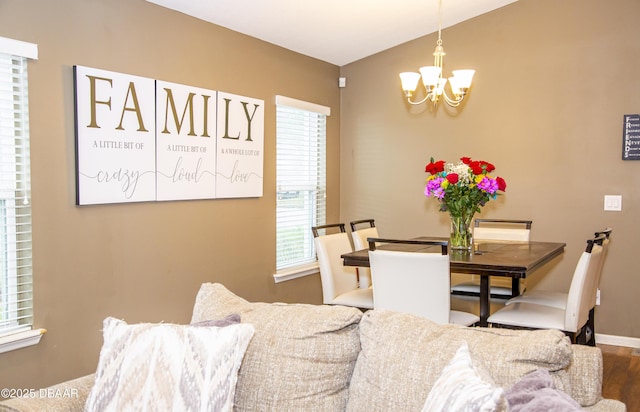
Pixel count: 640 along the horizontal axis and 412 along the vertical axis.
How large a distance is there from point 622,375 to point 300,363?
309cm

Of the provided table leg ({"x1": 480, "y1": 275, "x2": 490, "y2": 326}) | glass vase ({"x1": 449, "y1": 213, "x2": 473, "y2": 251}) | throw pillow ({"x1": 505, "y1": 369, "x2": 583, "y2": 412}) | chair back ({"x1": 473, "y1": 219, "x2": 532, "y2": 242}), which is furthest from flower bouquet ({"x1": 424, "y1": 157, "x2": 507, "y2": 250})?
throw pillow ({"x1": 505, "y1": 369, "x2": 583, "y2": 412})

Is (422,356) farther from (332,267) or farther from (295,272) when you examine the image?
(295,272)

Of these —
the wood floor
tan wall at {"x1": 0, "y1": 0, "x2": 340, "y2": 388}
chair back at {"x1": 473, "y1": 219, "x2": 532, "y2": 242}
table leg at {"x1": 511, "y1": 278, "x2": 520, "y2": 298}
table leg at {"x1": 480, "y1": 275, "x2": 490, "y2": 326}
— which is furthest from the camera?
chair back at {"x1": 473, "y1": 219, "x2": 532, "y2": 242}

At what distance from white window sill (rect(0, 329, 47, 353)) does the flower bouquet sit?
Answer: 7.88 feet

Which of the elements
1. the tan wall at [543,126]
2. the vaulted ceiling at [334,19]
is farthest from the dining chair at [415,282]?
the tan wall at [543,126]

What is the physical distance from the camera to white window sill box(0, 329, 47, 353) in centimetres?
265

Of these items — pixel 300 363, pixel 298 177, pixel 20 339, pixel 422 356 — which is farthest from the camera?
pixel 298 177

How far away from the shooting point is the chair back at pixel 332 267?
12.0 feet

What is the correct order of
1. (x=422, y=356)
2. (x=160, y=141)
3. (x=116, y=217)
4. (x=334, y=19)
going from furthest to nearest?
(x=334, y=19), (x=160, y=141), (x=116, y=217), (x=422, y=356)

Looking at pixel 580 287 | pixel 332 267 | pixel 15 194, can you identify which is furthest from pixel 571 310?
pixel 15 194

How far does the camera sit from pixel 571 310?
3.10 m

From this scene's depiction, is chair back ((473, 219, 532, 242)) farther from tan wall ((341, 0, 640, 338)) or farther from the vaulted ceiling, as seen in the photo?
the vaulted ceiling

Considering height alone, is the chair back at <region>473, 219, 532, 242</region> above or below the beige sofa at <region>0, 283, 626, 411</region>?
above

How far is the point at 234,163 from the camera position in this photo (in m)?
4.09
